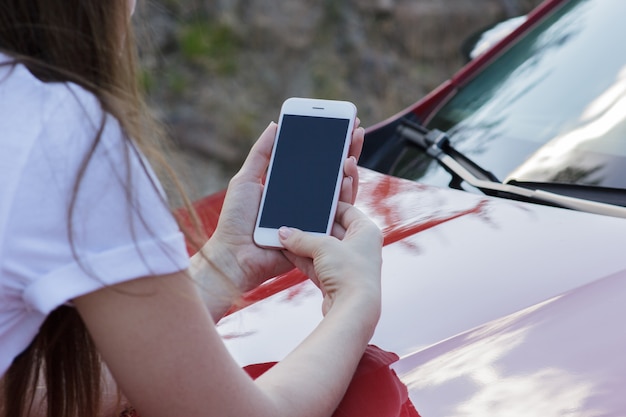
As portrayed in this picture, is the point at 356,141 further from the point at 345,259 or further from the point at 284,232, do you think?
the point at 345,259

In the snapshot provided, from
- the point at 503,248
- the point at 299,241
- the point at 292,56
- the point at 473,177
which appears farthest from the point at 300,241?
the point at 292,56

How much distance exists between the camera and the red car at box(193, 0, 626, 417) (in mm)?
1123

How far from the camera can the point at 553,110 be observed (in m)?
1.80

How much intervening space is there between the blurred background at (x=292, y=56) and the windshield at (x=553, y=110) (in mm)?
2934

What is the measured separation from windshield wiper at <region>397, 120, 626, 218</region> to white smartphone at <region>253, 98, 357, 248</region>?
0.91 ft

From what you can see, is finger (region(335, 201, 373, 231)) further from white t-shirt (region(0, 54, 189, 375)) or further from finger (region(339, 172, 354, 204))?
white t-shirt (region(0, 54, 189, 375))

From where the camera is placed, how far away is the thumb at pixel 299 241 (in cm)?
141

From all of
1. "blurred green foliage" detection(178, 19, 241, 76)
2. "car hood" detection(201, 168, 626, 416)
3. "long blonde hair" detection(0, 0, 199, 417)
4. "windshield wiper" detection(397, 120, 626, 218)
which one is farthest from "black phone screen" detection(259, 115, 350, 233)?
"blurred green foliage" detection(178, 19, 241, 76)

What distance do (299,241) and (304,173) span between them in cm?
16

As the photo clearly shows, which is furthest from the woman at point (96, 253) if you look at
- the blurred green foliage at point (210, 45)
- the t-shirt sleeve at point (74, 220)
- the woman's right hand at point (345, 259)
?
the blurred green foliage at point (210, 45)

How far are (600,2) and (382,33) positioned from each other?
365cm

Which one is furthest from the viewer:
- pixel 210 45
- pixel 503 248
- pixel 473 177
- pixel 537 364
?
pixel 210 45

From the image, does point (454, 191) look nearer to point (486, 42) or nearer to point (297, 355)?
point (297, 355)

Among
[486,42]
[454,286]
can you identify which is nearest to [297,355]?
Result: [454,286]
